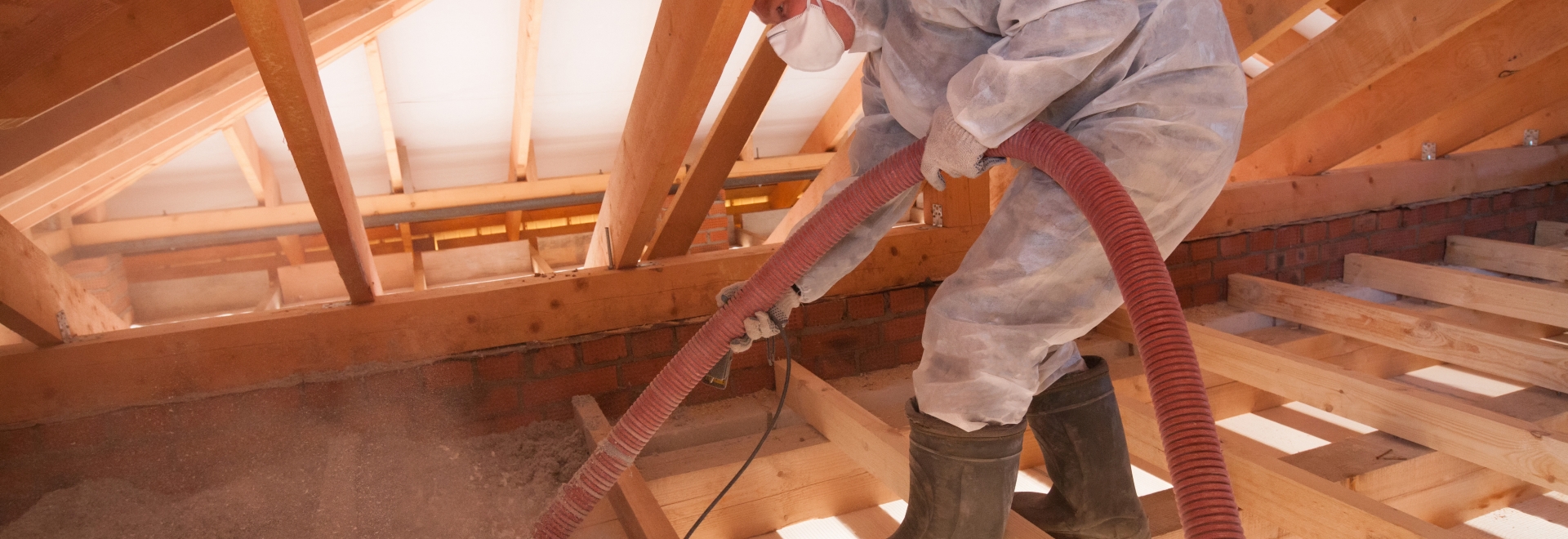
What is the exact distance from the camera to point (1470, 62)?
3033 millimetres

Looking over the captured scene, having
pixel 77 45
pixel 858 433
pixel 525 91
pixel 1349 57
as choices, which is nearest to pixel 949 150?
pixel 858 433

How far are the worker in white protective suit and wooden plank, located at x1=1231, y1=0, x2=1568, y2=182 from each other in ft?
5.22

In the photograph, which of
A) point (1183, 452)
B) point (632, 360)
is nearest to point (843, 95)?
point (632, 360)

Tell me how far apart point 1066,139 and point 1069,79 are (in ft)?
0.33

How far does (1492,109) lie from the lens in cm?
365

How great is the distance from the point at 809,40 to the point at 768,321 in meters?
0.51

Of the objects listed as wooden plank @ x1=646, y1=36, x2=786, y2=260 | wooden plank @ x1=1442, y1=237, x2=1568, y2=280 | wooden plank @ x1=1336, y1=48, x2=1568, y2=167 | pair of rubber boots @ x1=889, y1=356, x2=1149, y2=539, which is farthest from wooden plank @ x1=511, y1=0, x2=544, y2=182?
wooden plank @ x1=1442, y1=237, x2=1568, y2=280

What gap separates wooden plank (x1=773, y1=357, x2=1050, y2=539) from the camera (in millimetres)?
1803

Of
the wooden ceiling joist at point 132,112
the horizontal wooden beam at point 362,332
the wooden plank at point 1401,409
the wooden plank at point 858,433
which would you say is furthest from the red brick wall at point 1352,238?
the wooden ceiling joist at point 132,112

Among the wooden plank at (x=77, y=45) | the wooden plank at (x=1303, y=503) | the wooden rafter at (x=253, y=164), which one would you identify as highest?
the wooden rafter at (x=253, y=164)

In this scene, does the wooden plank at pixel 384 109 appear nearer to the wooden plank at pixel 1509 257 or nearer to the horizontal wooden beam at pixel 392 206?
the horizontal wooden beam at pixel 392 206

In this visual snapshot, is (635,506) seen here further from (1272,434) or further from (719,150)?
(1272,434)

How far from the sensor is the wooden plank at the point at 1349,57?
7.80ft

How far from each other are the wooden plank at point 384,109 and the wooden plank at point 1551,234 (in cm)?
506
